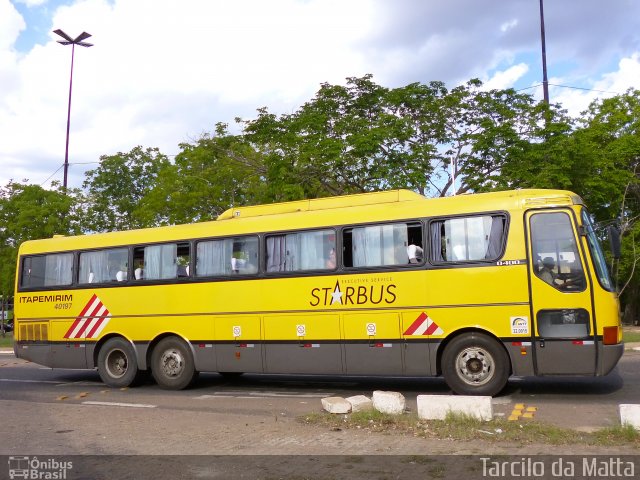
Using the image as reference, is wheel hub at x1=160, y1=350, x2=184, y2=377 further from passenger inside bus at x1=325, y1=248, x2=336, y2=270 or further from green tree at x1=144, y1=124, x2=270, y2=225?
green tree at x1=144, y1=124, x2=270, y2=225

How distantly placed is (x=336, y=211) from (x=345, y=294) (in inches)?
60.9

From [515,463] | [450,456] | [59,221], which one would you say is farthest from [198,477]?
[59,221]

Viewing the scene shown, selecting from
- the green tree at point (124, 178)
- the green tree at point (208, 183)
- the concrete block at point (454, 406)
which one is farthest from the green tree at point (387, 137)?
the green tree at point (124, 178)

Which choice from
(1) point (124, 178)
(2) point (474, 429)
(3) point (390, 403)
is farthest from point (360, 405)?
(1) point (124, 178)

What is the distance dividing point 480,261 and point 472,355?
148cm

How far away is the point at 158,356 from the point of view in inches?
501

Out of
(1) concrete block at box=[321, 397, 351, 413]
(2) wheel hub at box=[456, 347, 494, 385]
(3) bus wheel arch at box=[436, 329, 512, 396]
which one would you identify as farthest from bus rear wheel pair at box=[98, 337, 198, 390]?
(2) wheel hub at box=[456, 347, 494, 385]

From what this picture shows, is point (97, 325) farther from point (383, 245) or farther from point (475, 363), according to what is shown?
point (475, 363)

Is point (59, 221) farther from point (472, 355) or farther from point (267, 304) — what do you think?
point (472, 355)

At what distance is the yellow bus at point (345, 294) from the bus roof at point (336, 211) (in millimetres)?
26

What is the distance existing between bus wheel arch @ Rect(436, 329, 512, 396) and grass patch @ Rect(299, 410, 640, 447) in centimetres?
191

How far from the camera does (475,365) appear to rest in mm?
9891

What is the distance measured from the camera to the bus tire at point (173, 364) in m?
12.3

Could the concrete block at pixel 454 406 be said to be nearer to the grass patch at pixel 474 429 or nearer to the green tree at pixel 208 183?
the grass patch at pixel 474 429
